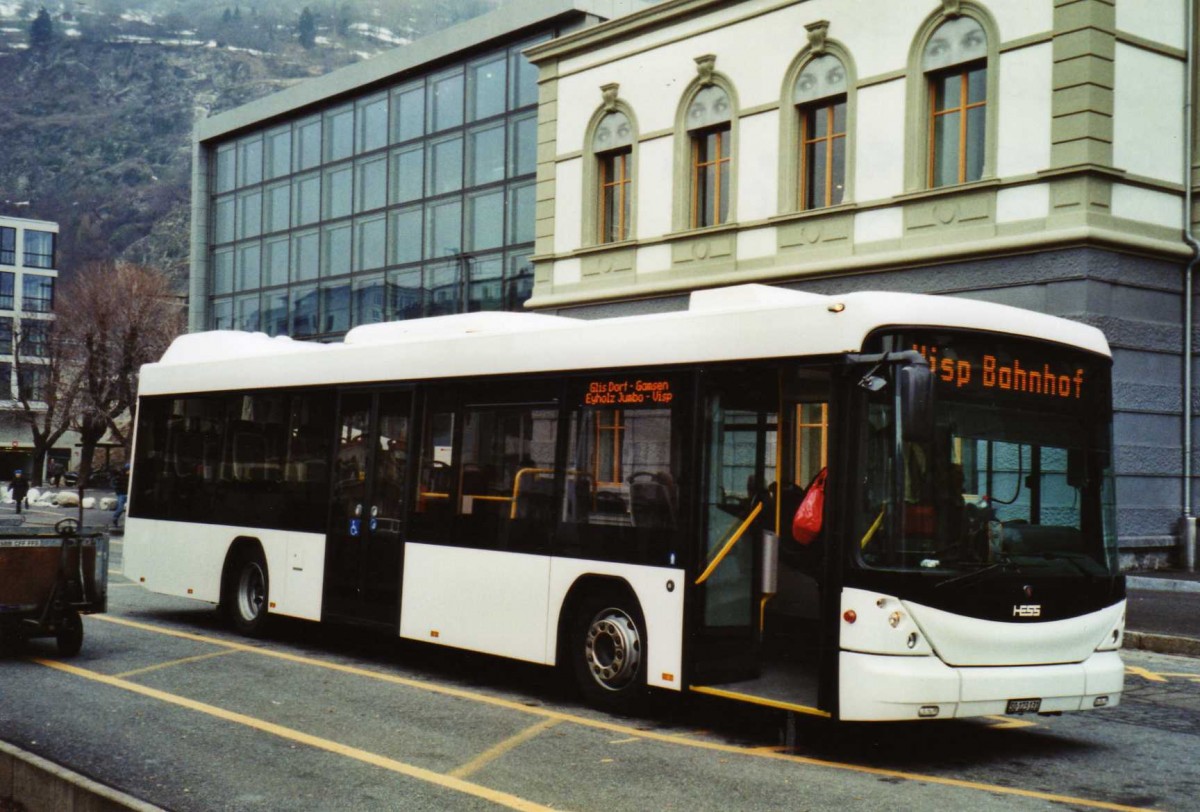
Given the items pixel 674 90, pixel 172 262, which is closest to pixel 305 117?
pixel 674 90

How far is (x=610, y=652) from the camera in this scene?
9500 millimetres

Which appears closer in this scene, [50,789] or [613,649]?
[50,789]

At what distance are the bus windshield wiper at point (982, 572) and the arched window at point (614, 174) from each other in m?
17.8

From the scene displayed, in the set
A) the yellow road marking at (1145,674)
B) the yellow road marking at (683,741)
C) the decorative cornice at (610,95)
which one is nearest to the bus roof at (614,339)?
the yellow road marking at (683,741)

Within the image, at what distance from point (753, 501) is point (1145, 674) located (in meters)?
5.19

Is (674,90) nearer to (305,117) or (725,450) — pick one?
(725,450)

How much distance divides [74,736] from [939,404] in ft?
17.8

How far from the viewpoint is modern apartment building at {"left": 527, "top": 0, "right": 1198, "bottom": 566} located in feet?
61.3

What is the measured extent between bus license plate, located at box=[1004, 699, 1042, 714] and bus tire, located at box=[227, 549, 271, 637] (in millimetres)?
7649

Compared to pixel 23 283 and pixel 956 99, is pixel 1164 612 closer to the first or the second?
pixel 956 99

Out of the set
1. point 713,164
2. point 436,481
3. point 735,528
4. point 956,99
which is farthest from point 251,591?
point 713,164

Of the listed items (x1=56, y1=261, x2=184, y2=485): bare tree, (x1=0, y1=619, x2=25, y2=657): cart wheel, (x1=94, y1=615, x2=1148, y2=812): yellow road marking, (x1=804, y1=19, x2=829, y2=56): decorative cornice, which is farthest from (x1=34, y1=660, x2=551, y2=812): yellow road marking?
(x1=56, y1=261, x2=184, y2=485): bare tree

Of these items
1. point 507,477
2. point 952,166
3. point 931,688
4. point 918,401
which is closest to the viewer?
point 918,401

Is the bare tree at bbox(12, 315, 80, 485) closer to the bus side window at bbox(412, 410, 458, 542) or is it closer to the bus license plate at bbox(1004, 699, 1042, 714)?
the bus side window at bbox(412, 410, 458, 542)
